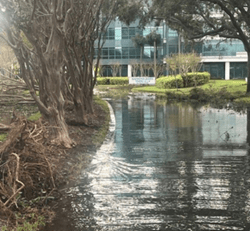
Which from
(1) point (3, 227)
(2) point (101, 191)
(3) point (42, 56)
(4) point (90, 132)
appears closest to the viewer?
(1) point (3, 227)

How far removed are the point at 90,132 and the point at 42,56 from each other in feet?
13.4

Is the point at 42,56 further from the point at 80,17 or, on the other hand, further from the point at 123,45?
the point at 123,45

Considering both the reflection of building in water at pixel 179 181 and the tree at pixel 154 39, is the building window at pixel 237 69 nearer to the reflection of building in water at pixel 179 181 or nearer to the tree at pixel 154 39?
the tree at pixel 154 39

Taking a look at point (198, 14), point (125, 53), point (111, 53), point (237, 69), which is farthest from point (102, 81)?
point (198, 14)

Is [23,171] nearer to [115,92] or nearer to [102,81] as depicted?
[115,92]

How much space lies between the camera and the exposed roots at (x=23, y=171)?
21.2 feet

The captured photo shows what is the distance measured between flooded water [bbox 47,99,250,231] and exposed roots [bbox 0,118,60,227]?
438 millimetres

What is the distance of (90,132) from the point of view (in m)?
14.9

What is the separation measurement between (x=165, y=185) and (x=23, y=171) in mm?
2351

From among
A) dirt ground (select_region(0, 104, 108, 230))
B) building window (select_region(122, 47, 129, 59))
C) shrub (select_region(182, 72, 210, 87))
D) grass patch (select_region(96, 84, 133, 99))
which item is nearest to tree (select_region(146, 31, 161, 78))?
building window (select_region(122, 47, 129, 59))

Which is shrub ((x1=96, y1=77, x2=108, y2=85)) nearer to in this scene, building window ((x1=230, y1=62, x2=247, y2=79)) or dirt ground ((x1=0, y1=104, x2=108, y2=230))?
building window ((x1=230, y1=62, x2=247, y2=79))

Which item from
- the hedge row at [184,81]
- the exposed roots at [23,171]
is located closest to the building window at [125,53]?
the hedge row at [184,81]

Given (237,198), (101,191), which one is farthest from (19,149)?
(237,198)

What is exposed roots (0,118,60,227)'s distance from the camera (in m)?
6.46
